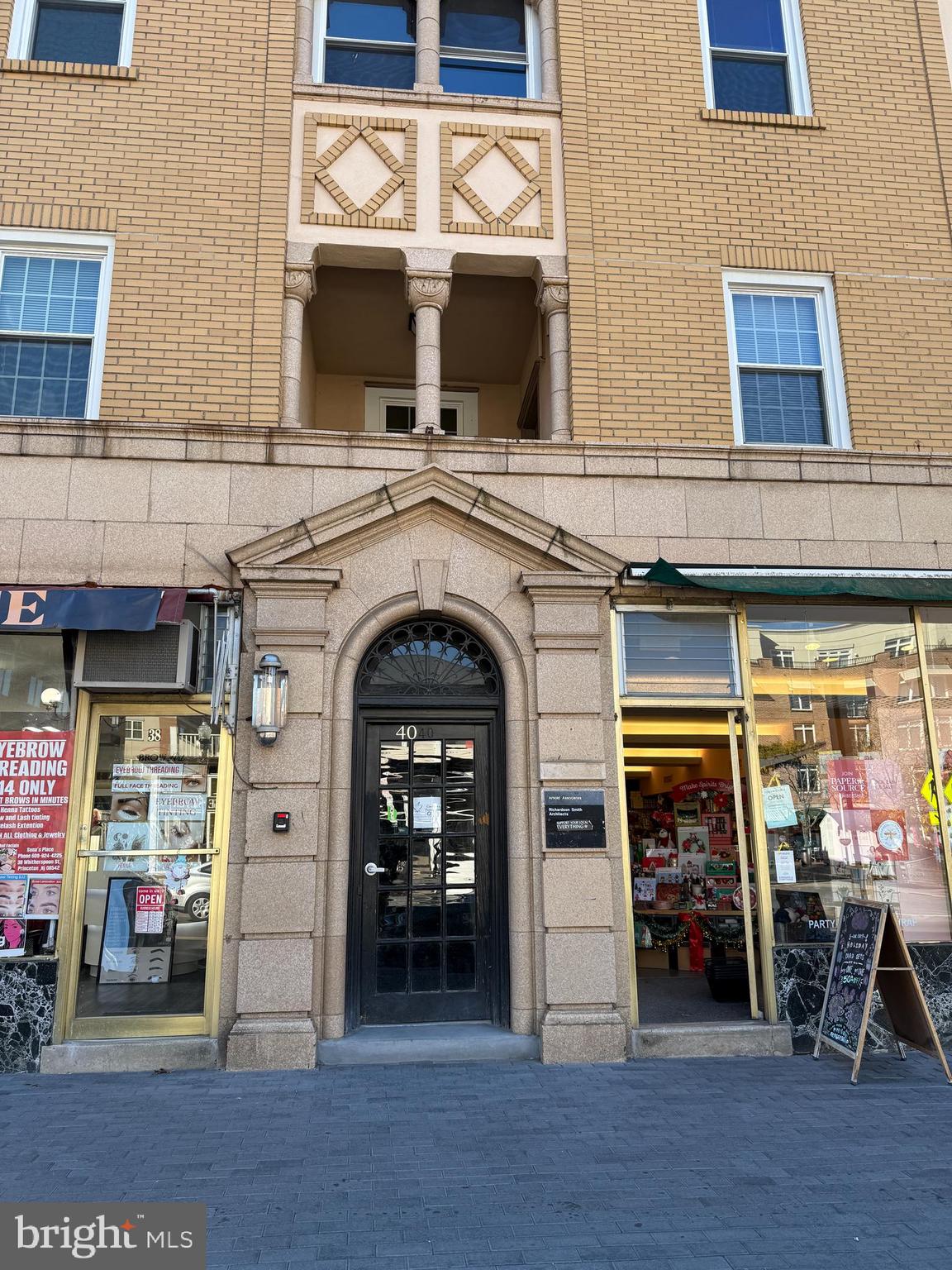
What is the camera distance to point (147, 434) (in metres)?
7.76

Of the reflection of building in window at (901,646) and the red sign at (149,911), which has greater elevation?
the reflection of building in window at (901,646)

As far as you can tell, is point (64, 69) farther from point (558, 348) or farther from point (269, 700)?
point (269, 700)

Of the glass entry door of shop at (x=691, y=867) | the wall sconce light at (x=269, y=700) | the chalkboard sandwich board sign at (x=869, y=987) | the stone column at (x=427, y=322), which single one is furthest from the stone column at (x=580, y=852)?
the wall sconce light at (x=269, y=700)

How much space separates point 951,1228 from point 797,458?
6.13m

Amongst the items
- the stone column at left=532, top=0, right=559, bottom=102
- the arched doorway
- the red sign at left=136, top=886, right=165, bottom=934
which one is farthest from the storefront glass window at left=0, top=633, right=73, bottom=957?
the stone column at left=532, top=0, right=559, bottom=102

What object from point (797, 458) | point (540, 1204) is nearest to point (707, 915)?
point (797, 458)

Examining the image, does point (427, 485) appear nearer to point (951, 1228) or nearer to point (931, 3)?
point (951, 1228)

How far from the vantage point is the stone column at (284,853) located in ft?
22.2

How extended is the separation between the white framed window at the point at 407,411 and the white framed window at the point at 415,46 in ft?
10.9

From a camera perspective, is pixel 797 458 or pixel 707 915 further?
pixel 707 915

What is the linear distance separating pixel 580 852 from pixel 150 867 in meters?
3.52

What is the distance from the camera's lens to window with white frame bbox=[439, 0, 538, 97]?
9.38 metres

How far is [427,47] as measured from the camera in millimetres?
9070

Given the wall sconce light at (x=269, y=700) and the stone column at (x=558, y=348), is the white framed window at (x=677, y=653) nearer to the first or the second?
the stone column at (x=558, y=348)
